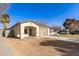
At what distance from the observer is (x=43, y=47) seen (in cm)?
873

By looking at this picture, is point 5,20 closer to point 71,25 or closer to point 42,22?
point 42,22

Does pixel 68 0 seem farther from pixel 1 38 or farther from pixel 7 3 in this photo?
pixel 1 38

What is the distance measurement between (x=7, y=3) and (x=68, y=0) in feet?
6.41

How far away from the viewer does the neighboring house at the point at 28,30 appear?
29.4 ft

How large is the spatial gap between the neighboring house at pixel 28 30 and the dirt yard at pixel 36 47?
0.56ft

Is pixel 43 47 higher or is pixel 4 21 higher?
pixel 4 21

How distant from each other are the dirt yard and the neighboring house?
0.56 ft

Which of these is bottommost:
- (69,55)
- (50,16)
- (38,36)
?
(69,55)

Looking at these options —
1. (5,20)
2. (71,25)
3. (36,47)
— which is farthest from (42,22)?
(5,20)

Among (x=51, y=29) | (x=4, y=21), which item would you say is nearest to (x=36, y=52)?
(x=51, y=29)

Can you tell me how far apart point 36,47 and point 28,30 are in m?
0.69

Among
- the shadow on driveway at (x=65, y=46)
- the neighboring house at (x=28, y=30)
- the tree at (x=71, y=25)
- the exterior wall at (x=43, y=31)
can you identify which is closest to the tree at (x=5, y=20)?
the neighboring house at (x=28, y=30)

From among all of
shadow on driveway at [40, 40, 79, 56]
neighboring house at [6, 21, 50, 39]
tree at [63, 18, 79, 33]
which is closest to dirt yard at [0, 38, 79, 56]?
shadow on driveway at [40, 40, 79, 56]

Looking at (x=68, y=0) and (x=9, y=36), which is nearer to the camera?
(x=68, y=0)
